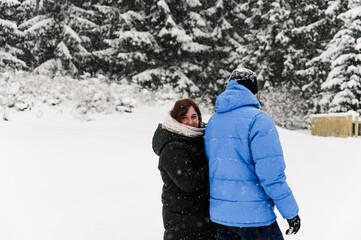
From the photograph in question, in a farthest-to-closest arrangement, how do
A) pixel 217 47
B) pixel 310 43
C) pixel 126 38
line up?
pixel 217 47 < pixel 310 43 < pixel 126 38

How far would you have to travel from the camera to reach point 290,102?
724 inches

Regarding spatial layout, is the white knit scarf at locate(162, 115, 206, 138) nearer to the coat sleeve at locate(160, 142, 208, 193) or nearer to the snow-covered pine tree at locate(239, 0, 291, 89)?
the coat sleeve at locate(160, 142, 208, 193)

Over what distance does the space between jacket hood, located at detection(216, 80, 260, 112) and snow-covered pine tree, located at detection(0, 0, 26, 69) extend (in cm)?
1751

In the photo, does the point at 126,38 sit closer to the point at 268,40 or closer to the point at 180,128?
the point at 268,40

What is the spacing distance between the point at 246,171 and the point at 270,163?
17cm

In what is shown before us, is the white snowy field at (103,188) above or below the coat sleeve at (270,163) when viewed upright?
below

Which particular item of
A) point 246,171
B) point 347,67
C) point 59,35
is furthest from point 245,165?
point 59,35

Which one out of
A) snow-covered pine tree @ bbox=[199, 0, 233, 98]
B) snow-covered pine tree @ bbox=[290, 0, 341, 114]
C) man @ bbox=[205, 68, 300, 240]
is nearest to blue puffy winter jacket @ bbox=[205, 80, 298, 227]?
man @ bbox=[205, 68, 300, 240]

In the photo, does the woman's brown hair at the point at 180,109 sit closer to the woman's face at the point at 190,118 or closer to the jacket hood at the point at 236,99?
the woman's face at the point at 190,118

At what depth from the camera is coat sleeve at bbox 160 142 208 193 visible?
2.21 metres

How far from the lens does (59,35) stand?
18438mm

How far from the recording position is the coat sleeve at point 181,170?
221 centimetres

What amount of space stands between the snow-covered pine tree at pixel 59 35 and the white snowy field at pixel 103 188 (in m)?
10.9

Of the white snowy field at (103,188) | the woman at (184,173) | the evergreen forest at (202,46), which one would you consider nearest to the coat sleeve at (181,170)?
the woman at (184,173)
